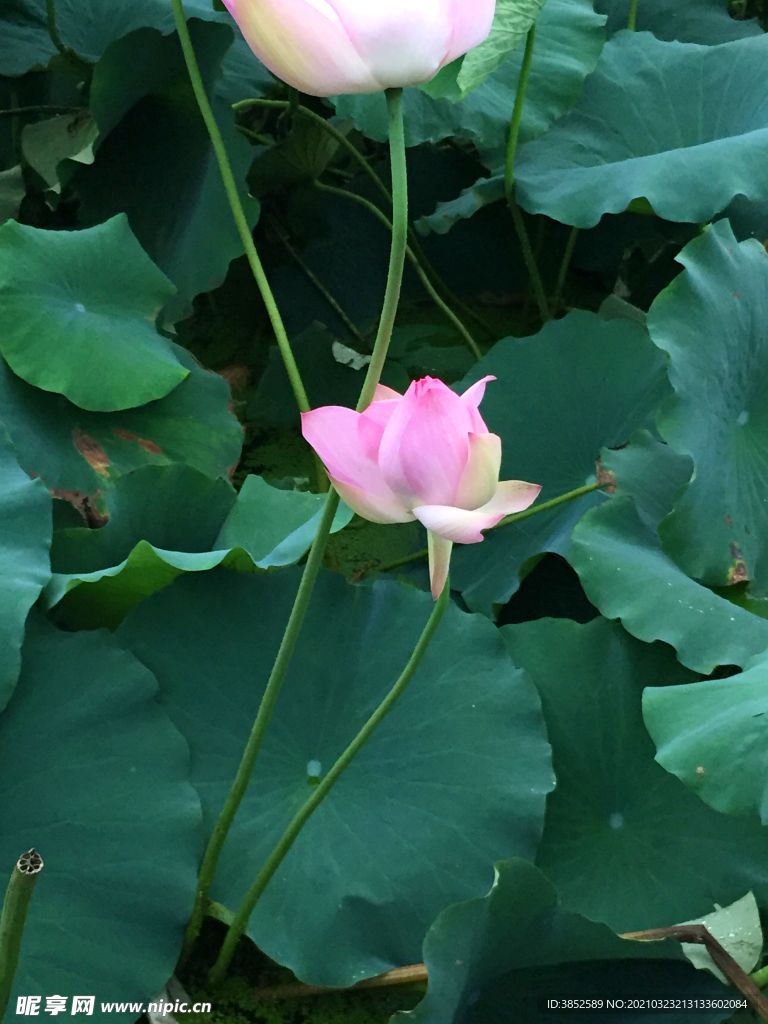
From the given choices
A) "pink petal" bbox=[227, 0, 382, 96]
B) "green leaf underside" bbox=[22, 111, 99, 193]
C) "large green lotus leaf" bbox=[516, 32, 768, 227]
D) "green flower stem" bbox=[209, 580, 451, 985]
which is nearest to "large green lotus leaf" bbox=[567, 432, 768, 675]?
"green flower stem" bbox=[209, 580, 451, 985]

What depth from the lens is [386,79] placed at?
1.41 ft

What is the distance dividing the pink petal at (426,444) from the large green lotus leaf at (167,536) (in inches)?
14.8

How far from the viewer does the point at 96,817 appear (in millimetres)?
722

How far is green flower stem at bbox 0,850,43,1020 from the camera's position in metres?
0.40

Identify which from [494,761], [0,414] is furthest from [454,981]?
[0,414]

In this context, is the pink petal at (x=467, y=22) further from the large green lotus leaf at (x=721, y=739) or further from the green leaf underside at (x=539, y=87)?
the green leaf underside at (x=539, y=87)

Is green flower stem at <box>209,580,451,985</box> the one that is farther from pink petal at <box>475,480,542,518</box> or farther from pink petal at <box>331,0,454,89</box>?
pink petal at <box>331,0,454,89</box>

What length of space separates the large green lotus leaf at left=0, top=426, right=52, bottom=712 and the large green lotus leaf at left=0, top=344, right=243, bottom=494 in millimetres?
146

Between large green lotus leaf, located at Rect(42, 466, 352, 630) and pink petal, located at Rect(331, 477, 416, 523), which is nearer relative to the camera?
pink petal, located at Rect(331, 477, 416, 523)

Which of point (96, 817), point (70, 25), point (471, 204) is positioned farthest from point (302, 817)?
Answer: point (70, 25)

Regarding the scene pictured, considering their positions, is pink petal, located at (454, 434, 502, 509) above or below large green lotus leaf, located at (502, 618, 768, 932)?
above

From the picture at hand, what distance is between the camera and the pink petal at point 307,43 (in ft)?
1.36

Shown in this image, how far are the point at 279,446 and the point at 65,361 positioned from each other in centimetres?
48

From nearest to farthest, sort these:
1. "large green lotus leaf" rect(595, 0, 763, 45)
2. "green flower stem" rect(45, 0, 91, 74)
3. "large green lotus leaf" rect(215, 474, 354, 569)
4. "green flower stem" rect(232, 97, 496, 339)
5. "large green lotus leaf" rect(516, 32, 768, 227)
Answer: "large green lotus leaf" rect(215, 474, 354, 569), "large green lotus leaf" rect(516, 32, 768, 227), "green flower stem" rect(45, 0, 91, 74), "green flower stem" rect(232, 97, 496, 339), "large green lotus leaf" rect(595, 0, 763, 45)
